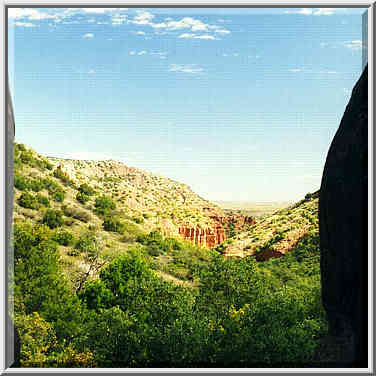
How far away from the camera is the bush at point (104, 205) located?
56.3 feet

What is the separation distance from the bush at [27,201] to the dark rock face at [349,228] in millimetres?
11150

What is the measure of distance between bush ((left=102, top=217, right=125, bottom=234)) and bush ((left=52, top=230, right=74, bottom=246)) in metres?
2.78

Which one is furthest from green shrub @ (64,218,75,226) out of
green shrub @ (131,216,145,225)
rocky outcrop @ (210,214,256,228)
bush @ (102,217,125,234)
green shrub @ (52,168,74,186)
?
rocky outcrop @ (210,214,256,228)

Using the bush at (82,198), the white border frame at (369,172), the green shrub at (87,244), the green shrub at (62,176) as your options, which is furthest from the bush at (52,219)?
the white border frame at (369,172)

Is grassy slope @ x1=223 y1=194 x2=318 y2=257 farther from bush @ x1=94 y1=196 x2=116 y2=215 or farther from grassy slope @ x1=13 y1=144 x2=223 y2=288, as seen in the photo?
bush @ x1=94 y1=196 x2=116 y2=215

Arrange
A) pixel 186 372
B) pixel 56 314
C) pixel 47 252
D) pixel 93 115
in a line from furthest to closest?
pixel 93 115 → pixel 47 252 → pixel 56 314 → pixel 186 372

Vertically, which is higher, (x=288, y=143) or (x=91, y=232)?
(x=288, y=143)

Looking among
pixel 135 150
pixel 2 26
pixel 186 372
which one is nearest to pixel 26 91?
pixel 135 150

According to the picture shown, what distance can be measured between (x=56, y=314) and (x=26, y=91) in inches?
166

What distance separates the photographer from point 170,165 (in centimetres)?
1012

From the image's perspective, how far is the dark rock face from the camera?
3721 mm

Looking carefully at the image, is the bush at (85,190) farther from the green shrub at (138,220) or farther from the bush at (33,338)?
the bush at (33,338)

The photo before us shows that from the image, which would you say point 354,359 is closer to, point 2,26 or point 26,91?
point 2,26

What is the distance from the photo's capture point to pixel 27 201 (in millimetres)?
13781
